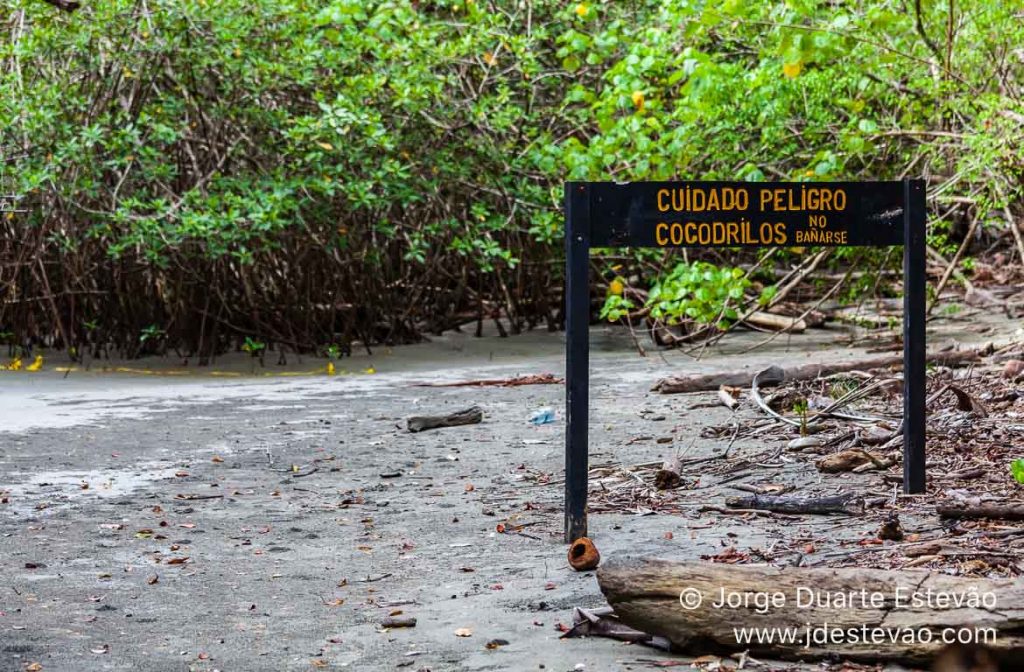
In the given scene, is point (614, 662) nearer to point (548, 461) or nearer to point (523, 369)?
point (548, 461)

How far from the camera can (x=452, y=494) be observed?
6.69 m

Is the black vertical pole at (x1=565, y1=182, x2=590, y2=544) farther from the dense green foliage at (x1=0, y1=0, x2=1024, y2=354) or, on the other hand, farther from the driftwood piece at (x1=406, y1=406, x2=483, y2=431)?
the dense green foliage at (x1=0, y1=0, x2=1024, y2=354)

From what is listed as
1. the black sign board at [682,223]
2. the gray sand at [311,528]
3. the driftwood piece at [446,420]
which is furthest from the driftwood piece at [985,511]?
the driftwood piece at [446,420]

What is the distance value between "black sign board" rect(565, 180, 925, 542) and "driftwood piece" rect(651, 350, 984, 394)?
397 cm

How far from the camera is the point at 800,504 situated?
5.48 metres

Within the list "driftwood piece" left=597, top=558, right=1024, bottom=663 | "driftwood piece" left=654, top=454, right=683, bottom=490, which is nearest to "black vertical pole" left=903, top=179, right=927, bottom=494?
"driftwood piece" left=654, top=454, right=683, bottom=490

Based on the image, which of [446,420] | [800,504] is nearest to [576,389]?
[800,504]

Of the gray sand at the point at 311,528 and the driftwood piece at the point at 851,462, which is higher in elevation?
the driftwood piece at the point at 851,462

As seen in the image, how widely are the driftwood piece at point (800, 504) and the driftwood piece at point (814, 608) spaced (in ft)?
5.37

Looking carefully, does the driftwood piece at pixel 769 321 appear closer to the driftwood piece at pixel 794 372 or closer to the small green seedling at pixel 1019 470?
the driftwood piece at pixel 794 372

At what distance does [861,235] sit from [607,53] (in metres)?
7.42

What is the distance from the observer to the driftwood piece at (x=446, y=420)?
348 inches

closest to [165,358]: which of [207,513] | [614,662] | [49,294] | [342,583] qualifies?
[49,294]

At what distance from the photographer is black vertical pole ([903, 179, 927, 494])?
18.5 feet
